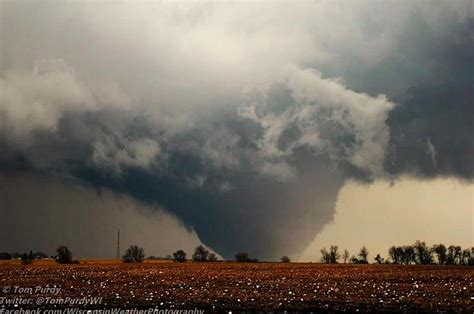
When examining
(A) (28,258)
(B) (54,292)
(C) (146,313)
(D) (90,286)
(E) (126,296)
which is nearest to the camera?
(C) (146,313)

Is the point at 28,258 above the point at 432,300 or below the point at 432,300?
above

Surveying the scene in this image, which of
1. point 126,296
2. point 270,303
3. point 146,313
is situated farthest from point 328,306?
point 126,296

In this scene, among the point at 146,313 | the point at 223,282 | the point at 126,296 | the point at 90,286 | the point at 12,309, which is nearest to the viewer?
the point at 146,313

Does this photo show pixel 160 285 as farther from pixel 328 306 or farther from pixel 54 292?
pixel 328 306

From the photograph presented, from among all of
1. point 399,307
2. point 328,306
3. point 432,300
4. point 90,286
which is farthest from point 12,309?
point 432,300

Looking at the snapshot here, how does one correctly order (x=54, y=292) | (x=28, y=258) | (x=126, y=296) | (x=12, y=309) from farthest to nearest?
(x=28, y=258)
(x=54, y=292)
(x=126, y=296)
(x=12, y=309)

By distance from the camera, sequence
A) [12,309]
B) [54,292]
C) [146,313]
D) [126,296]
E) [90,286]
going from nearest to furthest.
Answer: [146,313] < [12,309] < [126,296] < [54,292] < [90,286]

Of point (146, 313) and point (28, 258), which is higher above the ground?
point (28, 258)

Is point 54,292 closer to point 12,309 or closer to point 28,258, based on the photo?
point 12,309

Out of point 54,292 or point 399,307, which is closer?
point 399,307
